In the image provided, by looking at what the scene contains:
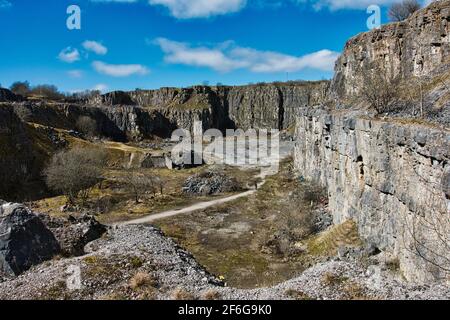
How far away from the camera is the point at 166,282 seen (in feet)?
51.8

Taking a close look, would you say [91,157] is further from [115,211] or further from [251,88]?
[251,88]

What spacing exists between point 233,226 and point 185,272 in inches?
931

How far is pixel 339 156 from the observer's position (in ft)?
114

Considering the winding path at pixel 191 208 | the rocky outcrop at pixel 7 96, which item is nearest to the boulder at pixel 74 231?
the winding path at pixel 191 208

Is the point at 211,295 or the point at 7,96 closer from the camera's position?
the point at 211,295

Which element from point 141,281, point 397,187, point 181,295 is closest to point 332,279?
point 181,295

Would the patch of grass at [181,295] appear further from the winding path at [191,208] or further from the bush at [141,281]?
the winding path at [191,208]

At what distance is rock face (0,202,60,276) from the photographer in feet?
56.7

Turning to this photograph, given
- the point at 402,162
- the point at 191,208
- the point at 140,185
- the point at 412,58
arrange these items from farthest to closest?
the point at 140,185
the point at 191,208
the point at 412,58
the point at 402,162

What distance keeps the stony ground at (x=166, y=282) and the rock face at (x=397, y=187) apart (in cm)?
218

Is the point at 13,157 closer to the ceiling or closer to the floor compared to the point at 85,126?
closer to the floor

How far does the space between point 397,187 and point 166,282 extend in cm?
1340

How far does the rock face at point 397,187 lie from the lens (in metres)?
16.6

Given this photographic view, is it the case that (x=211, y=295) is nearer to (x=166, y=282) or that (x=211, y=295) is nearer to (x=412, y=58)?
(x=166, y=282)
